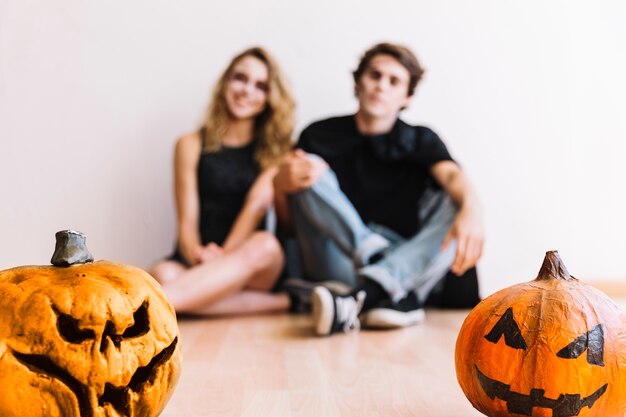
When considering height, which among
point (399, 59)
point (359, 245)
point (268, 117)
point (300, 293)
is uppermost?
point (399, 59)

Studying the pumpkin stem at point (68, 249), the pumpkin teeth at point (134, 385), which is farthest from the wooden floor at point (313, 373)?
the pumpkin stem at point (68, 249)

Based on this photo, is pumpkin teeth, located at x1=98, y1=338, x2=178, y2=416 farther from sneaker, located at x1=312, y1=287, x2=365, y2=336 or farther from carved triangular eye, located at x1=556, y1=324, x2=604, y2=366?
sneaker, located at x1=312, y1=287, x2=365, y2=336

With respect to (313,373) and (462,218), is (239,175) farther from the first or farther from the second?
(313,373)

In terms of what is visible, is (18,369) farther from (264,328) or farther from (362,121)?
(362,121)

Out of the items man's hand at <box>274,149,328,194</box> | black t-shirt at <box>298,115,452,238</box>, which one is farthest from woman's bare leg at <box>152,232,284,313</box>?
Result: black t-shirt at <box>298,115,452,238</box>

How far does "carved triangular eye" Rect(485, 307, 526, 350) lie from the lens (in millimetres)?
910

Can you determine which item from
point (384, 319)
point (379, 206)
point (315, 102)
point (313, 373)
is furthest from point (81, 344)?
point (315, 102)

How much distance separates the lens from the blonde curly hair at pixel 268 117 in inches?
102

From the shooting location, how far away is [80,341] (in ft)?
2.76

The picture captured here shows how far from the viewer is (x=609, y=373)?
89 cm

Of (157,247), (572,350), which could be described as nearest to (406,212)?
(157,247)

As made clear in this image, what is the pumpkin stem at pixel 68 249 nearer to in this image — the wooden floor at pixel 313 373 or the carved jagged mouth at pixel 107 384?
the carved jagged mouth at pixel 107 384

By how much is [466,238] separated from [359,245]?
335 mm

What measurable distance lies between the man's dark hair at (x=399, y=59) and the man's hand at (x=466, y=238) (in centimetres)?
58
